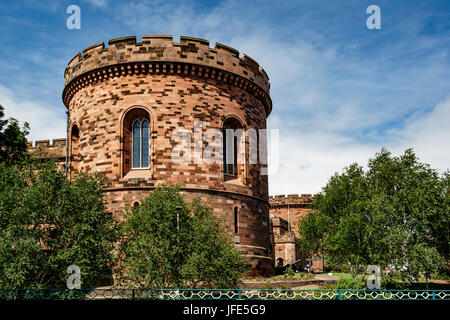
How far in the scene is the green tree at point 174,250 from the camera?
1473cm

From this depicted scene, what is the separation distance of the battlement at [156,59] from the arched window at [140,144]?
102 inches

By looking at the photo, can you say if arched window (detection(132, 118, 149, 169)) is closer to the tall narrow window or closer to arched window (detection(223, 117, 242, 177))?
arched window (detection(223, 117, 242, 177))

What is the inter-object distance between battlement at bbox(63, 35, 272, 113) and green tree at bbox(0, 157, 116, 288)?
27.3 ft

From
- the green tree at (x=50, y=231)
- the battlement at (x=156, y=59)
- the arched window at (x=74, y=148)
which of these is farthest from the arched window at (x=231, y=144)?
the green tree at (x=50, y=231)

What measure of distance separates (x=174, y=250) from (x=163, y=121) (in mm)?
8918

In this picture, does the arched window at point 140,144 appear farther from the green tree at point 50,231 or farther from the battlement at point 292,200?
the battlement at point 292,200

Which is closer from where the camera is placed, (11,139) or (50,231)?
(50,231)

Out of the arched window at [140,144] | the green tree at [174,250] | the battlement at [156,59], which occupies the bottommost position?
the green tree at [174,250]

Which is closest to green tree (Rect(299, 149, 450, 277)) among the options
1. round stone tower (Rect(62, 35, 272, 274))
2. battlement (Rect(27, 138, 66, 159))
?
round stone tower (Rect(62, 35, 272, 274))

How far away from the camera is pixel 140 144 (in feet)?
75.6

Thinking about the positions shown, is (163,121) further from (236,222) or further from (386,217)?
(386,217)

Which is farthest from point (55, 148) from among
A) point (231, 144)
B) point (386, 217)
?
point (386, 217)
